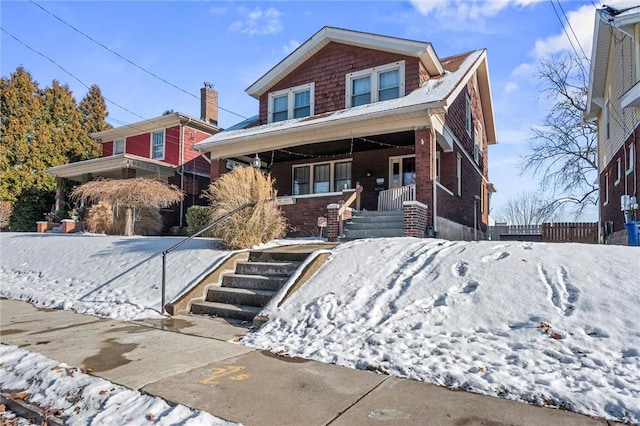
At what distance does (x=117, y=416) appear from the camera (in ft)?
9.72

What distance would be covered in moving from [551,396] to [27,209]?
2833cm

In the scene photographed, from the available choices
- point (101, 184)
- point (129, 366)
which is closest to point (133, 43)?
point (101, 184)

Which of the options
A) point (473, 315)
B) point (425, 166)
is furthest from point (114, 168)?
point (473, 315)

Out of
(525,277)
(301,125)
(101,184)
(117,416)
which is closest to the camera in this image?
(117,416)

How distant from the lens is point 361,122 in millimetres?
11984

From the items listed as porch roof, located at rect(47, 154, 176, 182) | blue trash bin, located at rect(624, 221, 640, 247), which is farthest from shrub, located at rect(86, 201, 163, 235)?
blue trash bin, located at rect(624, 221, 640, 247)

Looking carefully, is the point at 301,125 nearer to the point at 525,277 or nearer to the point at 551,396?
the point at 525,277

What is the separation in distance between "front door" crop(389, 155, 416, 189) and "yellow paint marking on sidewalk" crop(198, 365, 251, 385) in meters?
11.2

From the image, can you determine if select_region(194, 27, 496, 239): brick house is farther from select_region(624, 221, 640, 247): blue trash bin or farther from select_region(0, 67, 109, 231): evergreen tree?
select_region(0, 67, 109, 231): evergreen tree

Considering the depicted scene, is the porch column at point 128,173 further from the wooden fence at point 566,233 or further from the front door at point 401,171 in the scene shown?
the wooden fence at point 566,233

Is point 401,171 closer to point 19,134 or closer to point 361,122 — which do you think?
point 361,122

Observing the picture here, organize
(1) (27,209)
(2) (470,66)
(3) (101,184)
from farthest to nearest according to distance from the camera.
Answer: (1) (27,209), (3) (101,184), (2) (470,66)

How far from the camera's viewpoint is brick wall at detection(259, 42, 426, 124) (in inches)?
550

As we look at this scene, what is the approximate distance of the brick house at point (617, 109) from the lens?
10.2 m
